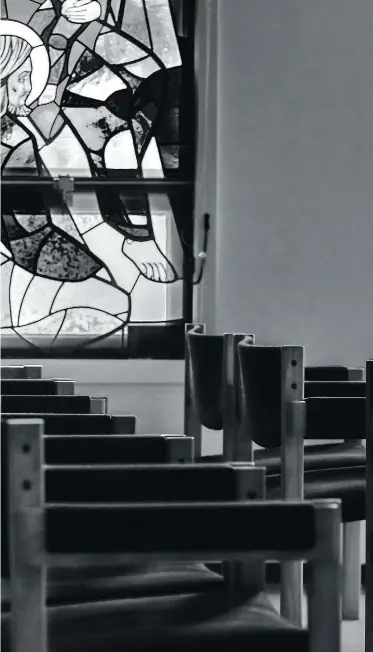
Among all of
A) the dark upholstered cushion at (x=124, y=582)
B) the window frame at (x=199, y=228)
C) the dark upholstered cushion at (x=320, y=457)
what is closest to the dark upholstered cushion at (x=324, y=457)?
the dark upholstered cushion at (x=320, y=457)

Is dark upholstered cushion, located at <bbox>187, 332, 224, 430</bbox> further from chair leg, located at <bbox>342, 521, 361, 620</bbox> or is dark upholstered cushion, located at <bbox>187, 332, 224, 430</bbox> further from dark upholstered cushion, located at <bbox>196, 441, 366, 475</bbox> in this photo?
chair leg, located at <bbox>342, 521, 361, 620</bbox>

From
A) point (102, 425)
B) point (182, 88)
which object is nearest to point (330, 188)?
point (182, 88)

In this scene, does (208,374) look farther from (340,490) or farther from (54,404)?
(54,404)

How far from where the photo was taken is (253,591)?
5.04 ft

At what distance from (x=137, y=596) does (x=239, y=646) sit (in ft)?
0.98

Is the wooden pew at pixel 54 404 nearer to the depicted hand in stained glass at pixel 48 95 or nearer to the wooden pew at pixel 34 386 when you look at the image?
the wooden pew at pixel 34 386

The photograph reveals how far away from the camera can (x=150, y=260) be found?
388cm

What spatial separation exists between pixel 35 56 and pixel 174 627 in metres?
2.79

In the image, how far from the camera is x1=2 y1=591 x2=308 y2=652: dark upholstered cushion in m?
1.32

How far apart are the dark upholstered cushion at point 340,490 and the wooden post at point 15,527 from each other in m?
1.61

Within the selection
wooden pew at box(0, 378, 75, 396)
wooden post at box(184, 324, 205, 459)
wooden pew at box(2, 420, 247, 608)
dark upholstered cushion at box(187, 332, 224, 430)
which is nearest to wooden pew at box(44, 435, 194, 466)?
wooden pew at box(2, 420, 247, 608)

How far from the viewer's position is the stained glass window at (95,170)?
383 cm

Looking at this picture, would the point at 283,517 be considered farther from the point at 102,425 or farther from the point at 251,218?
the point at 251,218

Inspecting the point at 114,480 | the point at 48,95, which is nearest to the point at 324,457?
the point at 48,95
